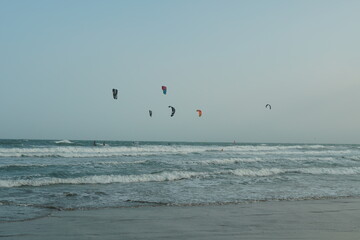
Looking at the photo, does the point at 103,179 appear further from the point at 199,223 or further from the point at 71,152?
the point at 71,152

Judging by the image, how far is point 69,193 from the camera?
1119 centimetres

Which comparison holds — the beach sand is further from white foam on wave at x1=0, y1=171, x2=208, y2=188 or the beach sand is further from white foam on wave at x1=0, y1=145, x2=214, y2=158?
white foam on wave at x1=0, y1=145, x2=214, y2=158

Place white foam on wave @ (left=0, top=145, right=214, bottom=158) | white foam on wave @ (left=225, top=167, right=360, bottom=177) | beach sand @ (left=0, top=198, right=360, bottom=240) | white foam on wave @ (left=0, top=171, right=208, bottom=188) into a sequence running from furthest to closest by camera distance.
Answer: white foam on wave @ (left=0, top=145, right=214, bottom=158) → white foam on wave @ (left=225, top=167, right=360, bottom=177) → white foam on wave @ (left=0, top=171, right=208, bottom=188) → beach sand @ (left=0, top=198, right=360, bottom=240)

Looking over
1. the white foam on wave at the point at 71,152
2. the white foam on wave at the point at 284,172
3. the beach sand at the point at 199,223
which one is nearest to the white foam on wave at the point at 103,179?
the white foam on wave at the point at 284,172

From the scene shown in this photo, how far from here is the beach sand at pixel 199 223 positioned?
238 inches

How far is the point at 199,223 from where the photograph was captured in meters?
7.01

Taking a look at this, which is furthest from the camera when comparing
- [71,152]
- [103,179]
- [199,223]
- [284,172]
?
[71,152]

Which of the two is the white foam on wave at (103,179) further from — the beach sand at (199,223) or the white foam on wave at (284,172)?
the beach sand at (199,223)

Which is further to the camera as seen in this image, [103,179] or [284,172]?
[284,172]

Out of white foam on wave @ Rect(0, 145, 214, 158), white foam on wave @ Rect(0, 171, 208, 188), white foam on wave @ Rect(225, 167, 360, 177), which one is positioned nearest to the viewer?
white foam on wave @ Rect(0, 171, 208, 188)

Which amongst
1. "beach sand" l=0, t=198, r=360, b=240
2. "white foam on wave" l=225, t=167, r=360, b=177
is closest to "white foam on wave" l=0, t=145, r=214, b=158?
"white foam on wave" l=225, t=167, r=360, b=177

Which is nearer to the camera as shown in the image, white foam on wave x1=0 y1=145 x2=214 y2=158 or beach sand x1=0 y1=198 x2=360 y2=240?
beach sand x1=0 y1=198 x2=360 y2=240

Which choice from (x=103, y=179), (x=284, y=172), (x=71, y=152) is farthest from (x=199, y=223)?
(x=71, y=152)

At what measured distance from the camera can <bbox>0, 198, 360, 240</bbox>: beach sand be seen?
6.05 m
